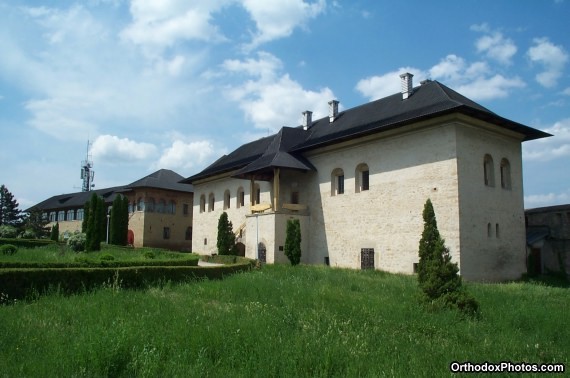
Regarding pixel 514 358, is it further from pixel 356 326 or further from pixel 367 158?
pixel 367 158

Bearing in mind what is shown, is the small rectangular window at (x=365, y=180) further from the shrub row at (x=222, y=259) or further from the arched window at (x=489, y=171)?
the shrub row at (x=222, y=259)

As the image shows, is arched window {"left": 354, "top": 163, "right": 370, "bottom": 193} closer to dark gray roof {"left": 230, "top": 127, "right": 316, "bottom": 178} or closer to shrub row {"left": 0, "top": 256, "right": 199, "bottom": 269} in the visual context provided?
dark gray roof {"left": 230, "top": 127, "right": 316, "bottom": 178}

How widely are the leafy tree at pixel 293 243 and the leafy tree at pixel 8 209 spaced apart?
152 feet

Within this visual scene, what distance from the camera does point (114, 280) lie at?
43.7 ft

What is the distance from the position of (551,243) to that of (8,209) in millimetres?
58132

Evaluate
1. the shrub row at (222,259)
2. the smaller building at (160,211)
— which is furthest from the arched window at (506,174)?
the smaller building at (160,211)

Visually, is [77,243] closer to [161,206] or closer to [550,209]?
[161,206]

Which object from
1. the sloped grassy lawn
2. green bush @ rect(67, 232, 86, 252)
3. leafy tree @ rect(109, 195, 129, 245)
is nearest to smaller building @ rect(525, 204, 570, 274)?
the sloped grassy lawn

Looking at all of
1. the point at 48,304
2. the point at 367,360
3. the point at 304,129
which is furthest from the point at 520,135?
the point at 48,304

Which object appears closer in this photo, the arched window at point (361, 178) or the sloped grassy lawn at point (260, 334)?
the sloped grassy lawn at point (260, 334)

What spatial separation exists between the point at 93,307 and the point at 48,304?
1.36 meters

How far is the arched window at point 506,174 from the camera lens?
22750mm

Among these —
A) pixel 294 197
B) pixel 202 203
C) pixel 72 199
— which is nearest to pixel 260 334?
pixel 294 197

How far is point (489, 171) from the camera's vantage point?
22.0 m
